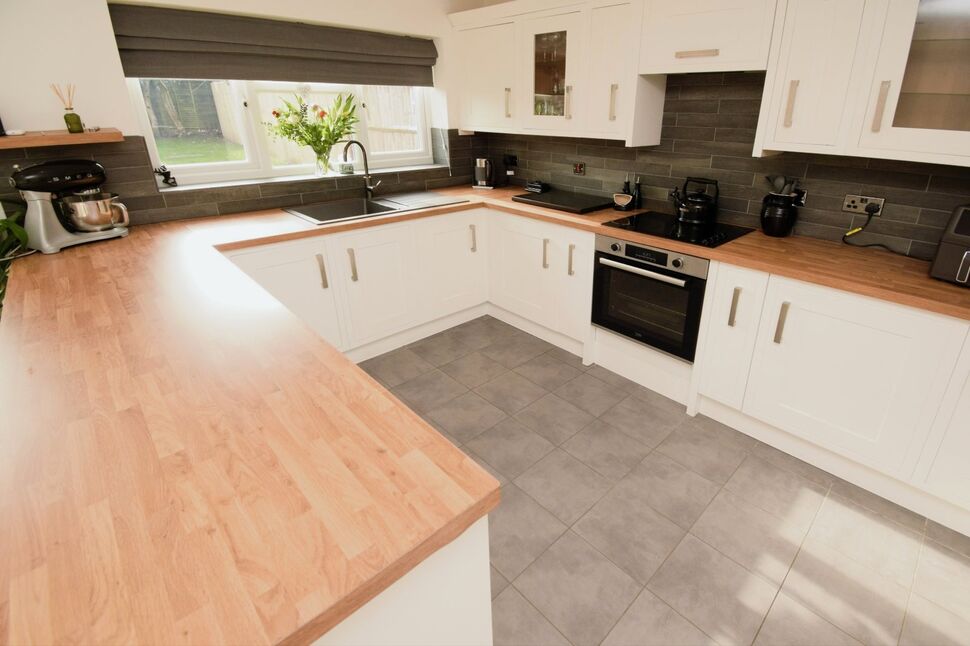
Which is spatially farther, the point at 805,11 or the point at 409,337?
the point at 409,337

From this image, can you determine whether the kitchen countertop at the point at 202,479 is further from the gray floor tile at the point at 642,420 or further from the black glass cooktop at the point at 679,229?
the gray floor tile at the point at 642,420

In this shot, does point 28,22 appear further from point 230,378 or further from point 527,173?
point 527,173

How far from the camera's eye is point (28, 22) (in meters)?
2.15

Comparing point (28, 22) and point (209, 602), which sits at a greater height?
point (28, 22)

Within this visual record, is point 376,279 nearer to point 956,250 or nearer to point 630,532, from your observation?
point 630,532

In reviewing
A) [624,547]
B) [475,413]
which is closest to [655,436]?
[624,547]

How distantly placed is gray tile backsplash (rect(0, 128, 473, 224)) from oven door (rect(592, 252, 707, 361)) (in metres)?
1.67

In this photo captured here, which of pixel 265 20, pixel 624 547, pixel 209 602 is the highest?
pixel 265 20

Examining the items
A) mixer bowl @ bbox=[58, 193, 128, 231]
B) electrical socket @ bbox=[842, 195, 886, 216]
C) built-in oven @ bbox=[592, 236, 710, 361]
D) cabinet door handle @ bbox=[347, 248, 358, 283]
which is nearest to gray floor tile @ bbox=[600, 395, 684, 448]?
built-in oven @ bbox=[592, 236, 710, 361]

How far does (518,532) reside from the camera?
1.83 meters

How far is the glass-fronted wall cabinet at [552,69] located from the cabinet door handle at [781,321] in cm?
161

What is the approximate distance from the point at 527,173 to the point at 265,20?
6.40 feet

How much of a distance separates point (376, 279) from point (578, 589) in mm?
2027

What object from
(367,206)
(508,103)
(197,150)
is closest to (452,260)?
(367,206)
